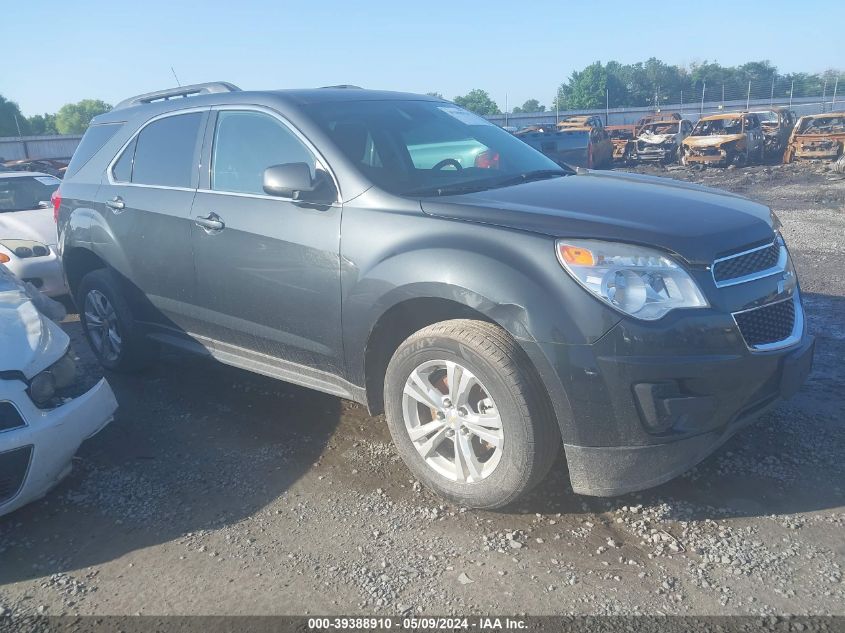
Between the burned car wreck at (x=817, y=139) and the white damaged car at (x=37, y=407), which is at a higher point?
the white damaged car at (x=37, y=407)

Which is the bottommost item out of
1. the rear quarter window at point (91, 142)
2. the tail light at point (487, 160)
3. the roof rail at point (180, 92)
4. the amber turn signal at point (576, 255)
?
the amber turn signal at point (576, 255)

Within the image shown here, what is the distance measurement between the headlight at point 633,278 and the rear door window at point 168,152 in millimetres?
2606

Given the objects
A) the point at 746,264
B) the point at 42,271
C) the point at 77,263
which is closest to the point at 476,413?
the point at 746,264

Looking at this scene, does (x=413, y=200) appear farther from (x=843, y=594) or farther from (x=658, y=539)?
(x=843, y=594)

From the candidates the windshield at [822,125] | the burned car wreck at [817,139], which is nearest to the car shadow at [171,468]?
the burned car wreck at [817,139]

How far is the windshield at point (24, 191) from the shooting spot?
8.69 meters

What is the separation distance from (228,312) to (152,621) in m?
1.84

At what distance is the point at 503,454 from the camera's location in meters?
3.00

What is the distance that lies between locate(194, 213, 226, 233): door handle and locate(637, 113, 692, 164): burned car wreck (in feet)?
72.5

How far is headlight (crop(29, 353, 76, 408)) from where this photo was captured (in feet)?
11.2

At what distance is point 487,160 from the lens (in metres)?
4.10

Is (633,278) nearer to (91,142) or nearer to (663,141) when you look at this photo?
(91,142)

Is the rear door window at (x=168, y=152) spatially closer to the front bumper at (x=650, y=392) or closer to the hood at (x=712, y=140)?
the front bumper at (x=650, y=392)

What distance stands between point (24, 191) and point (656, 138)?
2061cm
